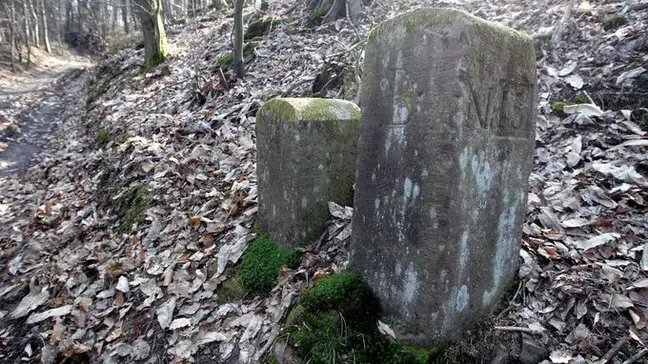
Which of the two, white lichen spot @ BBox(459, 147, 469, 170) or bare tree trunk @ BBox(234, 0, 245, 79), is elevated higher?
bare tree trunk @ BBox(234, 0, 245, 79)

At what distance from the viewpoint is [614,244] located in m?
2.62

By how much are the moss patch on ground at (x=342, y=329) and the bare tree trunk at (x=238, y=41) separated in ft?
18.6

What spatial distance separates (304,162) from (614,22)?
14.5 ft

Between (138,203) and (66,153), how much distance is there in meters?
4.60

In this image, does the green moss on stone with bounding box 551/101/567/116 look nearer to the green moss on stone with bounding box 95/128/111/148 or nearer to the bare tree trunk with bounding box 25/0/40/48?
the green moss on stone with bounding box 95/128/111/148

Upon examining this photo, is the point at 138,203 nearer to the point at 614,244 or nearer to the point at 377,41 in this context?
the point at 377,41

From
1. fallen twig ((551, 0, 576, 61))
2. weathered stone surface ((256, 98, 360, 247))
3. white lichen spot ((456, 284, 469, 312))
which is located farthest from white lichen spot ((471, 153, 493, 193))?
fallen twig ((551, 0, 576, 61))

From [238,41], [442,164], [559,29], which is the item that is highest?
[238,41]

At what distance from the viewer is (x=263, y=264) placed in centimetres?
328

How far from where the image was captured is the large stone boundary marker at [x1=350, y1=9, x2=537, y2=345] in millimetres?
2008

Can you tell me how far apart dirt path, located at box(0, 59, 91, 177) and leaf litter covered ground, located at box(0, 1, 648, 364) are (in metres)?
3.53

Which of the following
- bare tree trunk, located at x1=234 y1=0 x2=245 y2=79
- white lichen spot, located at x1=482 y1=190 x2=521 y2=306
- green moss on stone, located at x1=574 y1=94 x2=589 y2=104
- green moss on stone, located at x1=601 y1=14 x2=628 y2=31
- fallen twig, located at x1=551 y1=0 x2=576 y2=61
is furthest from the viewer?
bare tree trunk, located at x1=234 y1=0 x2=245 y2=79

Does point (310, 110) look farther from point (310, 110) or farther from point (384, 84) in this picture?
point (384, 84)

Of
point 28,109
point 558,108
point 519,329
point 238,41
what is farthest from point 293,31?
point 28,109
